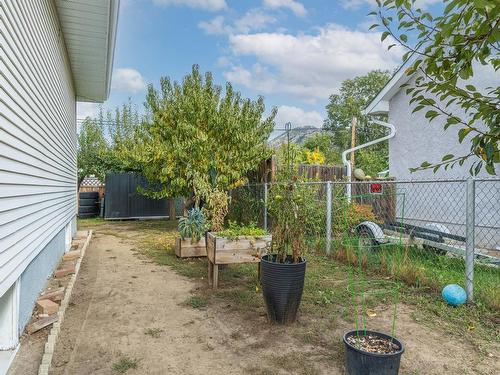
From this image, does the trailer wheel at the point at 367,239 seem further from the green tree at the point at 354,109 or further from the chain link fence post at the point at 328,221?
the green tree at the point at 354,109

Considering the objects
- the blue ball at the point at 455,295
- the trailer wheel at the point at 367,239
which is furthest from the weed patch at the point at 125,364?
the trailer wheel at the point at 367,239

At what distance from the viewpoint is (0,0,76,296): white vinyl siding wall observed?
2.61 m

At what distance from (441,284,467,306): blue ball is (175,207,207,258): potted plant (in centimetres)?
379

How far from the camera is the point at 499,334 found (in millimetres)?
3178

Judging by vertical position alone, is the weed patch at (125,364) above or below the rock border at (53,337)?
below

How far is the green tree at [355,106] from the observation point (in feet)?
96.3

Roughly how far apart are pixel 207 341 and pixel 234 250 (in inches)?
60.1

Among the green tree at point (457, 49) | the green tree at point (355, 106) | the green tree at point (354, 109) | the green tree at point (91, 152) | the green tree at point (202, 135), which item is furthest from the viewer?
the green tree at point (355, 106)

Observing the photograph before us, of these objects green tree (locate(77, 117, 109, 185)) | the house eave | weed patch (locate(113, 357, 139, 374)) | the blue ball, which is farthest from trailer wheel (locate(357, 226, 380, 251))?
green tree (locate(77, 117, 109, 185))

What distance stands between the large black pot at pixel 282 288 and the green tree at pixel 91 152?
36.7 feet

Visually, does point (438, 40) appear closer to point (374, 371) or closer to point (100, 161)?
point (374, 371)

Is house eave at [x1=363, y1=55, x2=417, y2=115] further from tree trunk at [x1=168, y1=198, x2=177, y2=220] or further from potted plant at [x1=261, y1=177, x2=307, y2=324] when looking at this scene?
tree trunk at [x1=168, y1=198, x2=177, y2=220]

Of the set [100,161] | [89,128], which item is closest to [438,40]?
[100,161]

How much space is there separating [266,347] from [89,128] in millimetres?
14568
